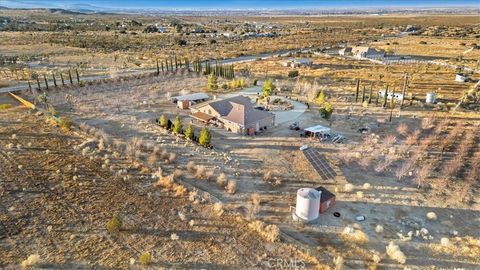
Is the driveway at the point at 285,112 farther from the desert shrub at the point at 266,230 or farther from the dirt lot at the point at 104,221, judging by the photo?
the desert shrub at the point at 266,230

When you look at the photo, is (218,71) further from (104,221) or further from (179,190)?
(104,221)

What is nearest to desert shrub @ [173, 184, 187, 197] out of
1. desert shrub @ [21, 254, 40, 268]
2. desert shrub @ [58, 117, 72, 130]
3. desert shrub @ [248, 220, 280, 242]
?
desert shrub @ [248, 220, 280, 242]

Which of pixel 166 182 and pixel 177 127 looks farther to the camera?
pixel 177 127

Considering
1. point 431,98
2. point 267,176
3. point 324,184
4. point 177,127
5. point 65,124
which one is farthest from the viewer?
point 431,98

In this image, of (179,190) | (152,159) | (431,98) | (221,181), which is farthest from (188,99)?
(431,98)

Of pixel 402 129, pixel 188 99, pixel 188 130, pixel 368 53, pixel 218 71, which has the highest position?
pixel 368 53

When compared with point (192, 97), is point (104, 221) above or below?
below
